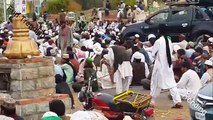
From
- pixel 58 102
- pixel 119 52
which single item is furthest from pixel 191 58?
pixel 58 102

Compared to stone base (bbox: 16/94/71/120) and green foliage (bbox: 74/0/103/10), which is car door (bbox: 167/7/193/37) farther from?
green foliage (bbox: 74/0/103/10)

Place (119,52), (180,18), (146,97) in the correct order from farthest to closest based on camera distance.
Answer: (180,18) < (119,52) < (146,97)

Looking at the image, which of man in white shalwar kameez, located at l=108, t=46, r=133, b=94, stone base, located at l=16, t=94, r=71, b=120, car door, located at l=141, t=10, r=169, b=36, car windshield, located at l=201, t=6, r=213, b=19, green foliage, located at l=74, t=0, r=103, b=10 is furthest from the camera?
green foliage, located at l=74, t=0, r=103, b=10

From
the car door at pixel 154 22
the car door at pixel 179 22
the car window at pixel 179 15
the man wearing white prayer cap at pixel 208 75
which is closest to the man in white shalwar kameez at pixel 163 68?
the man wearing white prayer cap at pixel 208 75

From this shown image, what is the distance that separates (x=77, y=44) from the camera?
1759cm

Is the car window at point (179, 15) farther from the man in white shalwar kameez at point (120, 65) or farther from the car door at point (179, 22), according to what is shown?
the man in white shalwar kameez at point (120, 65)

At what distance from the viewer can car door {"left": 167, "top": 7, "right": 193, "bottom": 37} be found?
19078 mm

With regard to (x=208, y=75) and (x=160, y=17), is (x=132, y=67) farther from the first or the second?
(x=160, y=17)

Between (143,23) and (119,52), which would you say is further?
(143,23)

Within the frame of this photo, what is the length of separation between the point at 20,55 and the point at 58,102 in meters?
2.37

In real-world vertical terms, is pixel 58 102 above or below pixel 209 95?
below

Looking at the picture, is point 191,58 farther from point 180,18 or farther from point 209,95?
point 209,95

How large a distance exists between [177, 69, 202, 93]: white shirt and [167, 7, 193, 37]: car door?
8225 mm

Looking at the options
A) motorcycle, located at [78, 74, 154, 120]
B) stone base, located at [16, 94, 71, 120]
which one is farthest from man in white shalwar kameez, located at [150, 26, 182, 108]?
motorcycle, located at [78, 74, 154, 120]
